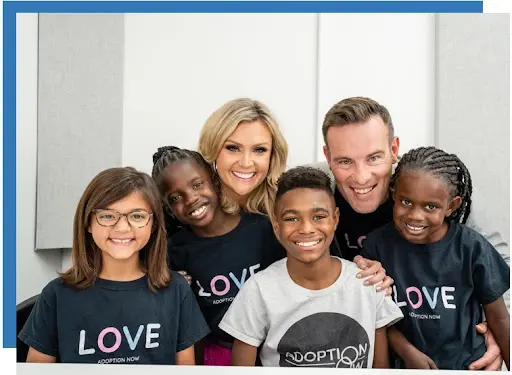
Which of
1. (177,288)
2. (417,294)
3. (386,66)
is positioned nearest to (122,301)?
(177,288)

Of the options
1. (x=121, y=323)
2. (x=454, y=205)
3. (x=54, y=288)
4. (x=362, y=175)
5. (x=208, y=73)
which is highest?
(x=208, y=73)

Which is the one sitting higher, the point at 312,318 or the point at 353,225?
the point at 353,225

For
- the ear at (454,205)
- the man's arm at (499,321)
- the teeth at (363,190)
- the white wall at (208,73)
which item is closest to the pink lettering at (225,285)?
the white wall at (208,73)

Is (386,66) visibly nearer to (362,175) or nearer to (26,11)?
(362,175)

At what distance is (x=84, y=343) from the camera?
2.42 meters

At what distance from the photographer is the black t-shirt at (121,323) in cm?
240

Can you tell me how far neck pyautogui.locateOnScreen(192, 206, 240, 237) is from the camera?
2.44 metres

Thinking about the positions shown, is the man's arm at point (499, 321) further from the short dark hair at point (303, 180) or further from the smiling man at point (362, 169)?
the short dark hair at point (303, 180)

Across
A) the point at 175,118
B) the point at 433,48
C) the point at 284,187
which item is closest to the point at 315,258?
the point at 284,187

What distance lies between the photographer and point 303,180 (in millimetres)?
2395

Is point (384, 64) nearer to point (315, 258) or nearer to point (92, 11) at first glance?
point (315, 258)

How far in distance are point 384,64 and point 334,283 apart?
821mm

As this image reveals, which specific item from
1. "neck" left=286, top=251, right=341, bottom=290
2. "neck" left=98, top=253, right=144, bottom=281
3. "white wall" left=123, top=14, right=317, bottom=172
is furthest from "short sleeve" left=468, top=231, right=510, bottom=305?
"neck" left=98, top=253, right=144, bottom=281

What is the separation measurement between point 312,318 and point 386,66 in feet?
3.14
